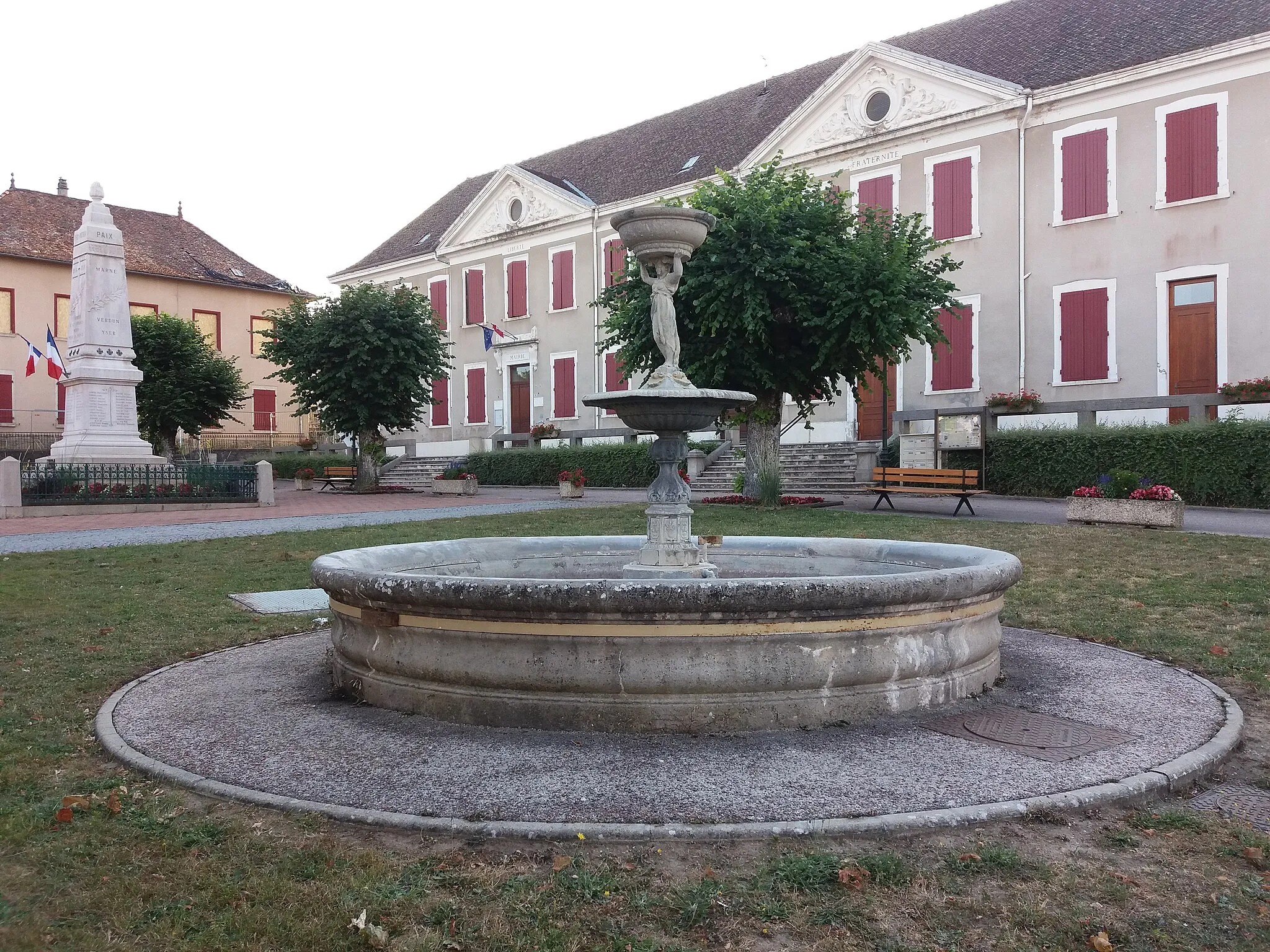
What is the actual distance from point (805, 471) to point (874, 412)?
3827 mm

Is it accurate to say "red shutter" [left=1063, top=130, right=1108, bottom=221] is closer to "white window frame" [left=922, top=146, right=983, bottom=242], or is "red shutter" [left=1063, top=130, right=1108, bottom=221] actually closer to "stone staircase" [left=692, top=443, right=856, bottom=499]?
"white window frame" [left=922, top=146, right=983, bottom=242]

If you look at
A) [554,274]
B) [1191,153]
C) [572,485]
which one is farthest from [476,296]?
[1191,153]

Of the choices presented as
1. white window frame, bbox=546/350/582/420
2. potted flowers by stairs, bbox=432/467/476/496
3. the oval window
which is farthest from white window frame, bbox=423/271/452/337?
the oval window

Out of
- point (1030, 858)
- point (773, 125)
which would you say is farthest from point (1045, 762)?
point (773, 125)

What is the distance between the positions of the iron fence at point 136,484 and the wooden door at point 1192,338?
21.1 meters

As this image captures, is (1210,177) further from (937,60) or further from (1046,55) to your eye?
(937,60)

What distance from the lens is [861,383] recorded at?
58.0 ft

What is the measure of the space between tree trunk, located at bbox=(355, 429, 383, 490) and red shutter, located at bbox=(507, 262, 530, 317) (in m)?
8.56

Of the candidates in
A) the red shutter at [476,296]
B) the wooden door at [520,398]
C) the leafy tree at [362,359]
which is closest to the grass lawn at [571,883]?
the leafy tree at [362,359]

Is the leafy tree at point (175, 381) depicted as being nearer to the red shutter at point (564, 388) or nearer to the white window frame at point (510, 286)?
the white window frame at point (510, 286)

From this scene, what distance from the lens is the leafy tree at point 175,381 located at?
32.7m

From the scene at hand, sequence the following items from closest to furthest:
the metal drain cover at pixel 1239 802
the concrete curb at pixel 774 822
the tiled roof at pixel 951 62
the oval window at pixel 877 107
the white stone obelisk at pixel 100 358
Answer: the concrete curb at pixel 774 822, the metal drain cover at pixel 1239 802, the tiled roof at pixel 951 62, the white stone obelisk at pixel 100 358, the oval window at pixel 877 107

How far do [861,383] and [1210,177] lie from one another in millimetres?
9691

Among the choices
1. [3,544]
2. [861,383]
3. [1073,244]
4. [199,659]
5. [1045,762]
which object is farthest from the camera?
[1073,244]
